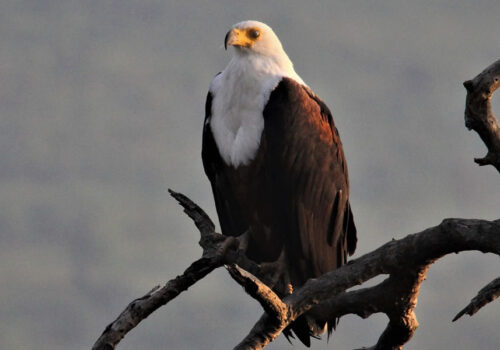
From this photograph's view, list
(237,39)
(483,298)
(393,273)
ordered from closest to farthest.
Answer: (483,298), (393,273), (237,39)

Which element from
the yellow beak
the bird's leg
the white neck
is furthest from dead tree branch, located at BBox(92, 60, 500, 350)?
the yellow beak

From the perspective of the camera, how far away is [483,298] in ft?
18.0

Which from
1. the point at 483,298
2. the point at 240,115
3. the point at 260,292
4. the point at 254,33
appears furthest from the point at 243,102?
the point at 483,298

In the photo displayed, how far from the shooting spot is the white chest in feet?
24.6

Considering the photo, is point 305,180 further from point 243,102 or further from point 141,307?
point 141,307

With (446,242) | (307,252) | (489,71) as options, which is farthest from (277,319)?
(489,71)

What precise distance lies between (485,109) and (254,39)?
3.22m

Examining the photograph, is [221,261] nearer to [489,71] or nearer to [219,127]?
[219,127]

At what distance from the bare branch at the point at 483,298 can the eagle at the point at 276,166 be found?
1.94 m

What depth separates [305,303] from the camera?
5.71 metres

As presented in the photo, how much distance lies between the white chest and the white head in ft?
1.04

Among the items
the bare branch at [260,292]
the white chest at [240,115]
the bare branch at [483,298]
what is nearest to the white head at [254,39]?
the white chest at [240,115]

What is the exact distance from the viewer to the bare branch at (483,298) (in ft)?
17.8

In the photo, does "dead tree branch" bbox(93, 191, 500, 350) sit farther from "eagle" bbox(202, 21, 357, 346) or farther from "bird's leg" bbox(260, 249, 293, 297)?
"eagle" bbox(202, 21, 357, 346)
